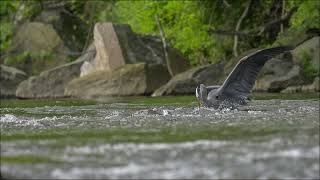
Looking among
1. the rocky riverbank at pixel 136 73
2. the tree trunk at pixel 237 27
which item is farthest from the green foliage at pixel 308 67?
the tree trunk at pixel 237 27

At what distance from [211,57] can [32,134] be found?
80.3 ft

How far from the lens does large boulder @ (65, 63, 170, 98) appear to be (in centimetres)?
2716

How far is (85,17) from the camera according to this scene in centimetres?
4241

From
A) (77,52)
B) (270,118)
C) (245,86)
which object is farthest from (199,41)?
(270,118)

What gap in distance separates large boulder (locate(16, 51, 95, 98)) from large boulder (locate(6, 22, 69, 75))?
536 centimetres

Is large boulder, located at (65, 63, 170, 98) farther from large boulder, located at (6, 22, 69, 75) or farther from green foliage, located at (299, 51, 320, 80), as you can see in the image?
large boulder, located at (6, 22, 69, 75)

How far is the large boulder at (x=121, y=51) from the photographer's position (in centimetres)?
2928

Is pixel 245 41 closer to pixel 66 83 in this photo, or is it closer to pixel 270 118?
pixel 66 83

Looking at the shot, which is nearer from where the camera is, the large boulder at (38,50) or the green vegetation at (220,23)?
the green vegetation at (220,23)

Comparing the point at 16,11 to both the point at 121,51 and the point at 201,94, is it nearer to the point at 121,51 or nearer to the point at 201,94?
the point at 121,51

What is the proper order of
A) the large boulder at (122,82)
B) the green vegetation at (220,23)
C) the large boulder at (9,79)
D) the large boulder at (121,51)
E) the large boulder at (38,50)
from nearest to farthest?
the large boulder at (122,82) → the green vegetation at (220,23) → the large boulder at (121,51) → the large boulder at (9,79) → the large boulder at (38,50)

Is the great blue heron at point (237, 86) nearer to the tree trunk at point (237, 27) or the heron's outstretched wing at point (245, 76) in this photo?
the heron's outstretched wing at point (245, 76)

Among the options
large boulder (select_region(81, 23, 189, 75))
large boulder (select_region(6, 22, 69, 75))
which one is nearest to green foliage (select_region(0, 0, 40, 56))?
large boulder (select_region(6, 22, 69, 75))

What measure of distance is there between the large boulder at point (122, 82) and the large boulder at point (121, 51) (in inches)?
30.3
